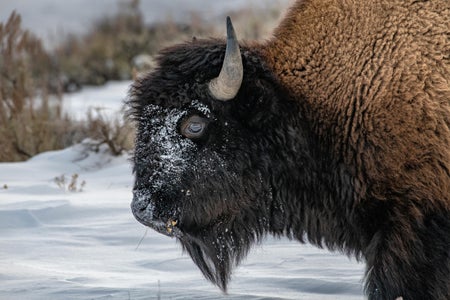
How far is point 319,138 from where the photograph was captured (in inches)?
144

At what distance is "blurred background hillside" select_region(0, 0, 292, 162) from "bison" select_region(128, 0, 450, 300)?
439 millimetres

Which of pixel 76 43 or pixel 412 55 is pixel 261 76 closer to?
pixel 412 55

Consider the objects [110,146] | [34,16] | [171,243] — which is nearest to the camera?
[171,243]

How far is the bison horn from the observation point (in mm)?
3462

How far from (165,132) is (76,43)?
11.9 m

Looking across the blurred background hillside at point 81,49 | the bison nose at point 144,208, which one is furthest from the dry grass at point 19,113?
the bison nose at point 144,208

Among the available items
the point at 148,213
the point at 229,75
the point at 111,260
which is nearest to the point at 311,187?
the point at 229,75

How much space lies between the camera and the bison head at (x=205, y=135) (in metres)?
3.56

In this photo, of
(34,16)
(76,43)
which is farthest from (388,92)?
(34,16)

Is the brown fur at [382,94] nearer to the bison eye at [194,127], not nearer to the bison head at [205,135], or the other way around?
the bison head at [205,135]

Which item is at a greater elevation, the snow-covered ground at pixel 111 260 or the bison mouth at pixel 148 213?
the bison mouth at pixel 148 213

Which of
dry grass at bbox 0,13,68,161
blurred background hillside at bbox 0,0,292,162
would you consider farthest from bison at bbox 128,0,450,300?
dry grass at bbox 0,13,68,161

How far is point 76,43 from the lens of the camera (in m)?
15.1

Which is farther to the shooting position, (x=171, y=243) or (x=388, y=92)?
(x=171, y=243)
